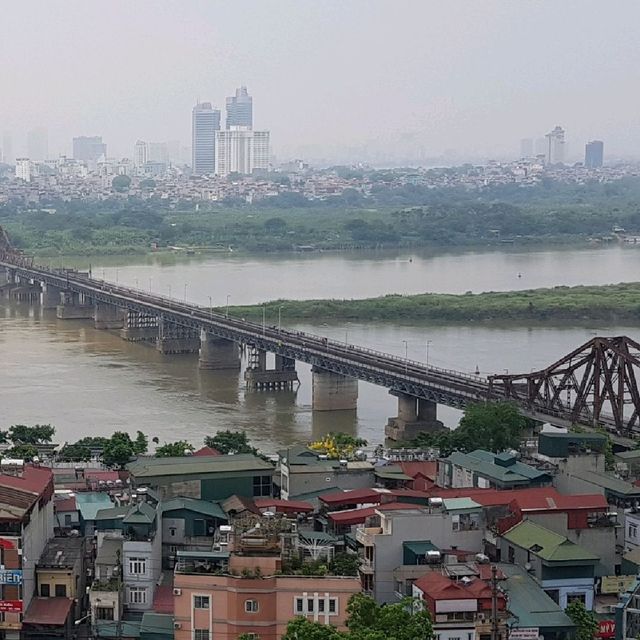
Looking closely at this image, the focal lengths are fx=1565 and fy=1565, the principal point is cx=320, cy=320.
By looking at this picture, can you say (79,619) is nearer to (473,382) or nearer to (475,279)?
(473,382)

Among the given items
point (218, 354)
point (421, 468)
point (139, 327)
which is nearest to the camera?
point (421, 468)

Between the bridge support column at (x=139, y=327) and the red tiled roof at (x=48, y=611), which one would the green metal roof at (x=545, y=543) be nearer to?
the red tiled roof at (x=48, y=611)

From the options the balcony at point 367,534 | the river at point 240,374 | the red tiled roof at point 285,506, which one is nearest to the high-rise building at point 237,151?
the river at point 240,374

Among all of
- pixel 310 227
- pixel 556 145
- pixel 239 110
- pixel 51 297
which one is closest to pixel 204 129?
pixel 239 110

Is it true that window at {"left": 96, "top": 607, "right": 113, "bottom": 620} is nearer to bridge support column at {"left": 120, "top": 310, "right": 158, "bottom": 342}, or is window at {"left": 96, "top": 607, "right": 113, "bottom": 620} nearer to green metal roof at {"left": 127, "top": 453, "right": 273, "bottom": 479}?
green metal roof at {"left": 127, "top": 453, "right": 273, "bottom": 479}

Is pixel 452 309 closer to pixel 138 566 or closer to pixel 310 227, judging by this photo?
pixel 138 566
